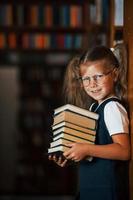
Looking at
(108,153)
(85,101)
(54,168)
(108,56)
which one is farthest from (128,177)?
(54,168)

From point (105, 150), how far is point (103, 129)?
0.23 feet

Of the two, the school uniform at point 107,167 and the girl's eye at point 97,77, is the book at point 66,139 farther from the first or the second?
the girl's eye at point 97,77

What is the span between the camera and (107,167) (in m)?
1.33

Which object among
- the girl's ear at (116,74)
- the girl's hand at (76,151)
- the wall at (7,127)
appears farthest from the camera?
the wall at (7,127)

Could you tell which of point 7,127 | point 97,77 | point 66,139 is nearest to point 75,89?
point 97,77

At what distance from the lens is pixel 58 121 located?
132cm

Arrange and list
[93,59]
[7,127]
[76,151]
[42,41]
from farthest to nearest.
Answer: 1. [42,41]
2. [7,127]
3. [93,59]
4. [76,151]

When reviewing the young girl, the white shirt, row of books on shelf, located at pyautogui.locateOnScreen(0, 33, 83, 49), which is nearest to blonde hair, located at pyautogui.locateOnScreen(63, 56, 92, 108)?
the young girl

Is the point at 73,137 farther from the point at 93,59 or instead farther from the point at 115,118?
the point at 93,59

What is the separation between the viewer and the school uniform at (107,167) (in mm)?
1316

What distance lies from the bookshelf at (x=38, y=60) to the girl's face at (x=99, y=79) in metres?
3.12

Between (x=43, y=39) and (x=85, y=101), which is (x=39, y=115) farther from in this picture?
(x=85, y=101)

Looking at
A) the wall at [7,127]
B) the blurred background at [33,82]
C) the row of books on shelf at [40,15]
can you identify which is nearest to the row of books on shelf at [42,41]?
the blurred background at [33,82]

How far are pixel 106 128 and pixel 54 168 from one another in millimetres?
3211
